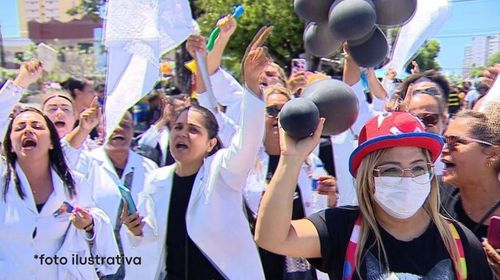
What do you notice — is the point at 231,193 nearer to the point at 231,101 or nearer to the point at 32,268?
Answer: the point at 32,268

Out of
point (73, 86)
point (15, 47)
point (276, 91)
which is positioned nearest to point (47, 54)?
point (73, 86)

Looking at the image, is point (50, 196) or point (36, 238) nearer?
point (36, 238)

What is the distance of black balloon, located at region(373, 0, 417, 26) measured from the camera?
105 inches

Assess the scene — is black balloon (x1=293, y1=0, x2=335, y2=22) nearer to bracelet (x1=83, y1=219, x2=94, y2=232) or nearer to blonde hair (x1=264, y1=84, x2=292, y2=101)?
blonde hair (x1=264, y1=84, x2=292, y2=101)

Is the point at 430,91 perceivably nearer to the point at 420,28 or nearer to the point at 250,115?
the point at 420,28

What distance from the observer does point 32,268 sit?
132 inches

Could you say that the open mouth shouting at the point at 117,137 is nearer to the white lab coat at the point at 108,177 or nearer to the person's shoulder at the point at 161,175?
the white lab coat at the point at 108,177

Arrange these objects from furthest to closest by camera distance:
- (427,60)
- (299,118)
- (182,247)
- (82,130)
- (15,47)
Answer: (15,47) → (427,60) → (82,130) → (182,247) → (299,118)

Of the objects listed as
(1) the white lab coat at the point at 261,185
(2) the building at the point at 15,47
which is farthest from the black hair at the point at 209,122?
(2) the building at the point at 15,47

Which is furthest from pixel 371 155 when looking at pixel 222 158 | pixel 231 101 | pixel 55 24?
pixel 55 24

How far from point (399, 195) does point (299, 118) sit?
43cm

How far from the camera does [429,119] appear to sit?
3.47 metres

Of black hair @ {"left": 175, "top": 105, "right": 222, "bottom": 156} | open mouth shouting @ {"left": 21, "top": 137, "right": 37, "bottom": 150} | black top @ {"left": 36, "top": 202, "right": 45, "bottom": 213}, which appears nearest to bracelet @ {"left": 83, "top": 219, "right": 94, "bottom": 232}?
black top @ {"left": 36, "top": 202, "right": 45, "bottom": 213}

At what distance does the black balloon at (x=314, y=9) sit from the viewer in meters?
2.70
